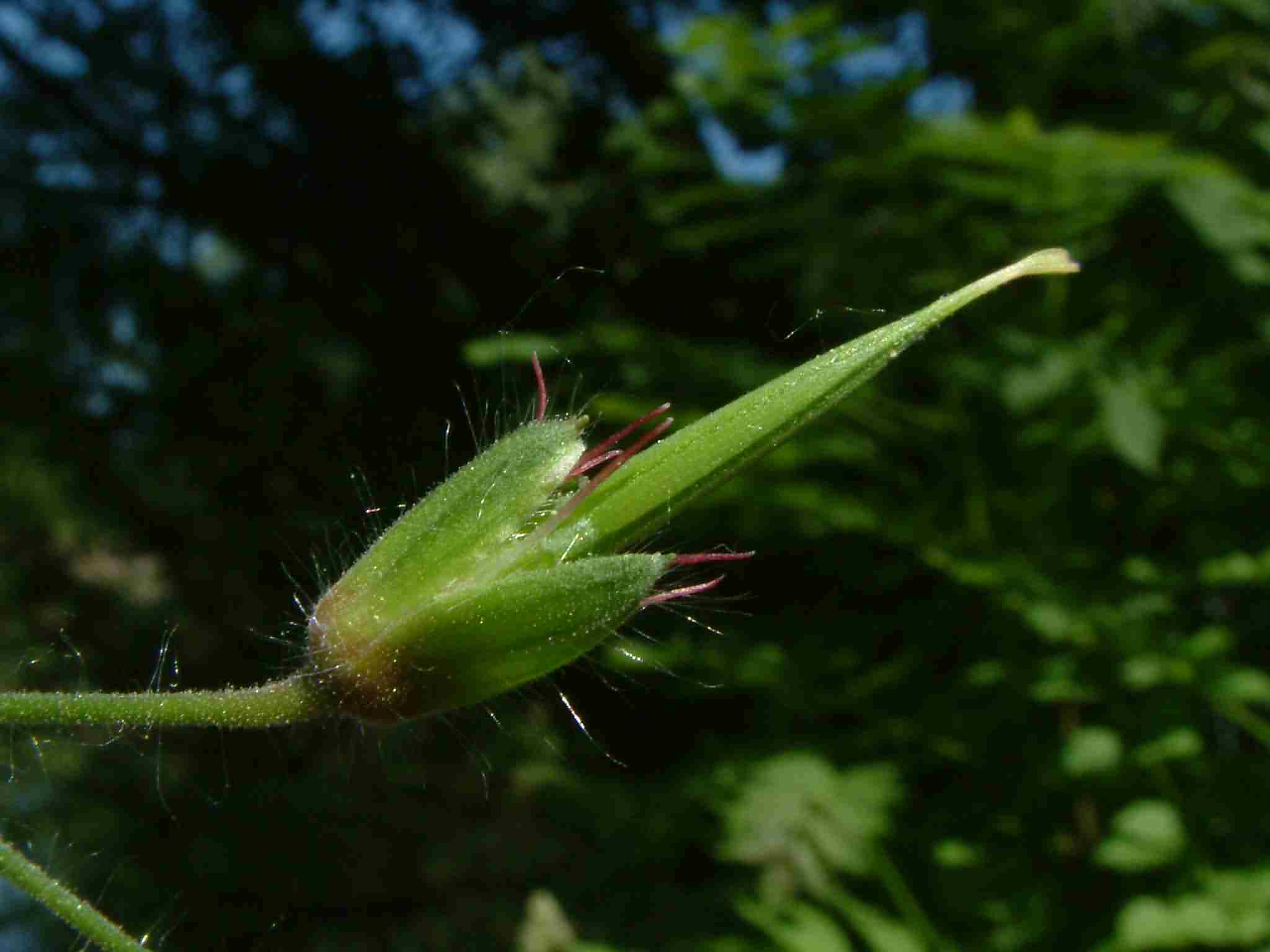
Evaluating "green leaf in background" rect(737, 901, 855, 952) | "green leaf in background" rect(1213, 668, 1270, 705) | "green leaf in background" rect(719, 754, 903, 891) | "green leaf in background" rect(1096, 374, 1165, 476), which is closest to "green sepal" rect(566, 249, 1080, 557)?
"green leaf in background" rect(1096, 374, 1165, 476)

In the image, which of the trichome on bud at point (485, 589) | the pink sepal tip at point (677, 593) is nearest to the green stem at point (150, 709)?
the trichome on bud at point (485, 589)

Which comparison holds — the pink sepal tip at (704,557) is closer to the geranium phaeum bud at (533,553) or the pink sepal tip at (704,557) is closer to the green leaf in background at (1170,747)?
the geranium phaeum bud at (533,553)

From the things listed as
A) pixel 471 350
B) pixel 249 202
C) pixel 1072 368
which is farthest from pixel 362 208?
pixel 1072 368

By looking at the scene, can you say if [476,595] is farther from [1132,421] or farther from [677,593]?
[1132,421]

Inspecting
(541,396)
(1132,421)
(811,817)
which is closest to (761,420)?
(541,396)

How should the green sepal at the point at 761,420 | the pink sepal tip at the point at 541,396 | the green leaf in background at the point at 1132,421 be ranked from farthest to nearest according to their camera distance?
the green leaf in background at the point at 1132,421
the pink sepal tip at the point at 541,396
the green sepal at the point at 761,420

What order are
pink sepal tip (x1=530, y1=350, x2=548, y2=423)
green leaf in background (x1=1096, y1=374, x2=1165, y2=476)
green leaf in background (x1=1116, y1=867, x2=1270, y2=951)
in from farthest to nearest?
1. green leaf in background (x1=1096, y1=374, x2=1165, y2=476)
2. green leaf in background (x1=1116, y1=867, x2=1270, y2=951)
3. pink sepal tip (x1=530, y1=350, x2=548, y2=423)

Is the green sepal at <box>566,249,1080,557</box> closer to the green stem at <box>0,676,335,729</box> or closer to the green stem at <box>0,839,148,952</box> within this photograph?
the green stem at <box>0,676,335,729</box>
